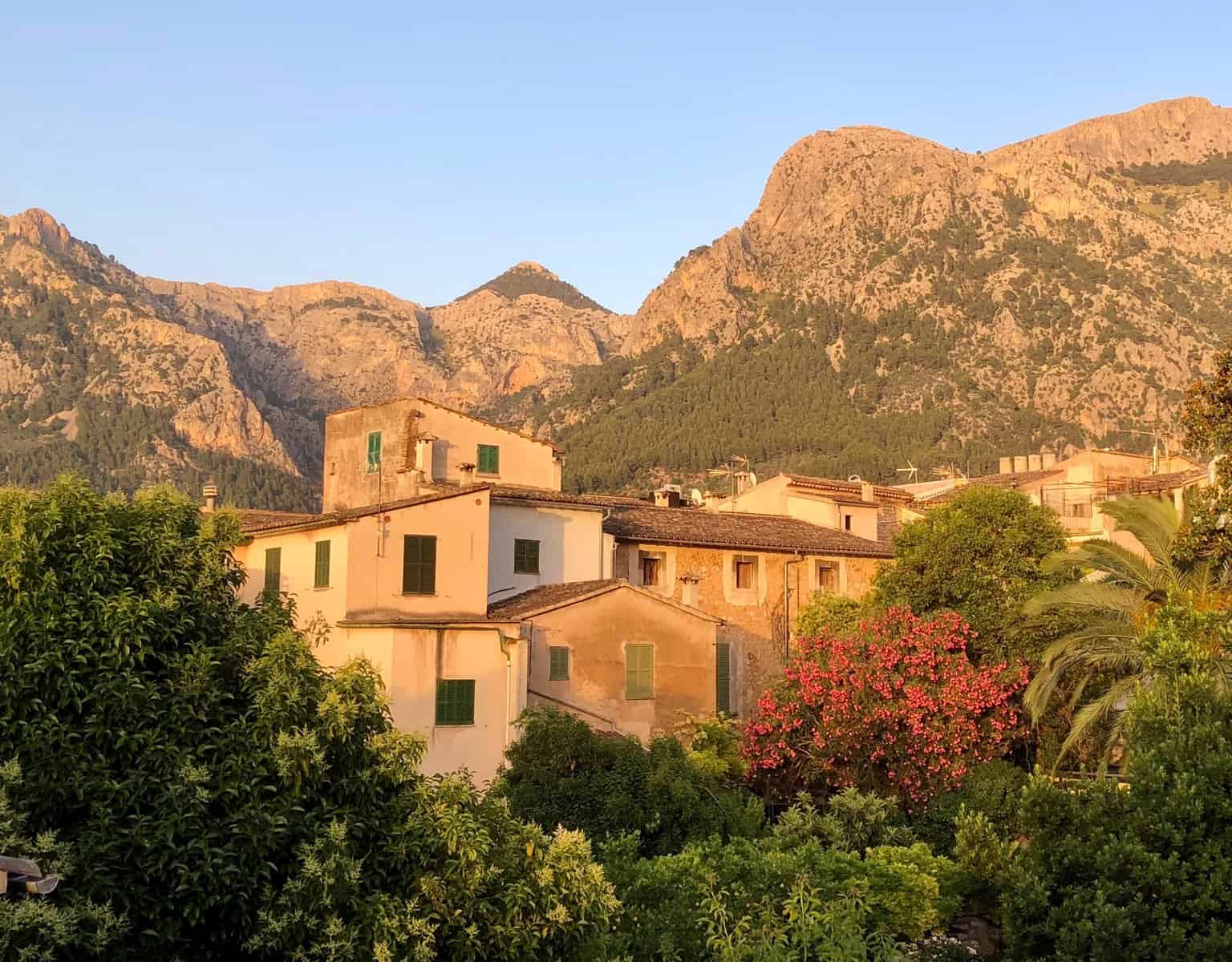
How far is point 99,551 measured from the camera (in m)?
12.8

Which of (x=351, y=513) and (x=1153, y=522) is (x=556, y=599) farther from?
(x=1153, y=522)

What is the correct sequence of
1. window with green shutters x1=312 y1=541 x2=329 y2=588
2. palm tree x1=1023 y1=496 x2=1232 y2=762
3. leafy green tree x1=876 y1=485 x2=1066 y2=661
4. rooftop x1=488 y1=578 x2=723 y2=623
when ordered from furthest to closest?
window with green shutters x1=312 y1=541 x2=329 y2=588, rooftop x1=488 y1=578 x2=723 y2=623, leafy green tree x1=876 y1=485 x2=1066 y2=661, palm tree x1=1023 y1=496 x2=1232 y2=762

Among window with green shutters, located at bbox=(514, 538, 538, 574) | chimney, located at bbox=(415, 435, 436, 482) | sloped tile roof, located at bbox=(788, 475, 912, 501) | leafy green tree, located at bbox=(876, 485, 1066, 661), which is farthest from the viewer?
sloped tile roof, located at bbox=(788, 475, 912, 501)

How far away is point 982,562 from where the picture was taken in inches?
1430

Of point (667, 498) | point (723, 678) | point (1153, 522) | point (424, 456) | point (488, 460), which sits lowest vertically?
point (723, 678)

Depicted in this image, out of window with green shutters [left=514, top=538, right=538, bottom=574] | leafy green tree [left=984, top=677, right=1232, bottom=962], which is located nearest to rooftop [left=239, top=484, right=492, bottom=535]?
window with green shutters [left=514, top=538, right=538, bottom=574]

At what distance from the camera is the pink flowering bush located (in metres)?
31.4

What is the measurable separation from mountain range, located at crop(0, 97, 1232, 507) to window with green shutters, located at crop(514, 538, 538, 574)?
297ft

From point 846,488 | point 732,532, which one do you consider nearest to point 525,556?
point 732,532

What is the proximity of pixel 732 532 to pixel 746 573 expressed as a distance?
4.50ft

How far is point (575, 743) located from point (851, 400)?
12672 cm

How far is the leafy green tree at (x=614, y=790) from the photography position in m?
26.3

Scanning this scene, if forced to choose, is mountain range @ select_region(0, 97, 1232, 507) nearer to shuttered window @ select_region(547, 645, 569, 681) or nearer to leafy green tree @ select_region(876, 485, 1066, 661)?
leafy green tree @ select_region(876, 485, 1066, 661)

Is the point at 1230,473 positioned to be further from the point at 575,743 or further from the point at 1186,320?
the point at 1186,320
